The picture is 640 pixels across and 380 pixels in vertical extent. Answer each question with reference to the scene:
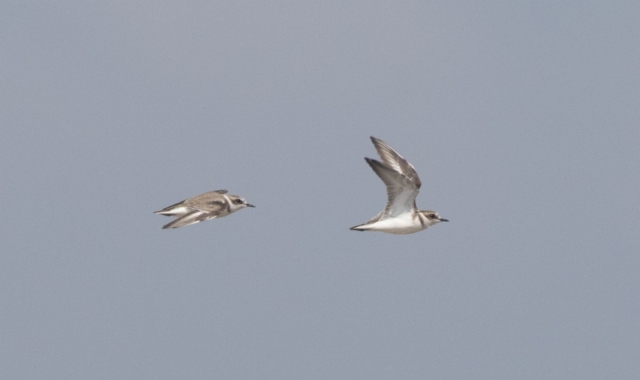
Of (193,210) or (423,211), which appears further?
(193,210)

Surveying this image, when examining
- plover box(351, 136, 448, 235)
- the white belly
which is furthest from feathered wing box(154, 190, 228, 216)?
the white belly

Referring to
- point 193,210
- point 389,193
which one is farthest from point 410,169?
point 193,210

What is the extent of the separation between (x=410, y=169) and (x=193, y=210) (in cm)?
932

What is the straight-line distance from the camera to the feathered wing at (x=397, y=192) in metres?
35.6

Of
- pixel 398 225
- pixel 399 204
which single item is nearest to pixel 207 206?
pixel 398 225

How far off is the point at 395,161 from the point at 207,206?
342 inches

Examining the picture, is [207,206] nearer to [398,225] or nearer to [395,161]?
[395,161]

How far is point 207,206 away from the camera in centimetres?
4291

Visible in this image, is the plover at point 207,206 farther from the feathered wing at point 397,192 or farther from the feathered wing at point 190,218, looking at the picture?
the feathered wing at point 397,192

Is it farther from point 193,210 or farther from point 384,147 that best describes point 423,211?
point 193,210

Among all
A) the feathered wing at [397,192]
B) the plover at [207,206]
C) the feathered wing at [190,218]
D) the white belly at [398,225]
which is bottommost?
the white belly at [398,225]

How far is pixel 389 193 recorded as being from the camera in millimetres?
36688

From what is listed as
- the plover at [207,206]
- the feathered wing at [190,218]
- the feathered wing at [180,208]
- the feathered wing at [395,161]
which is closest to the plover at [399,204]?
the feathered wing at [395,161]

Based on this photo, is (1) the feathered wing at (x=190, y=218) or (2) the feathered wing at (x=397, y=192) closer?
(2) the feathered wing at (x=397, y=192)
